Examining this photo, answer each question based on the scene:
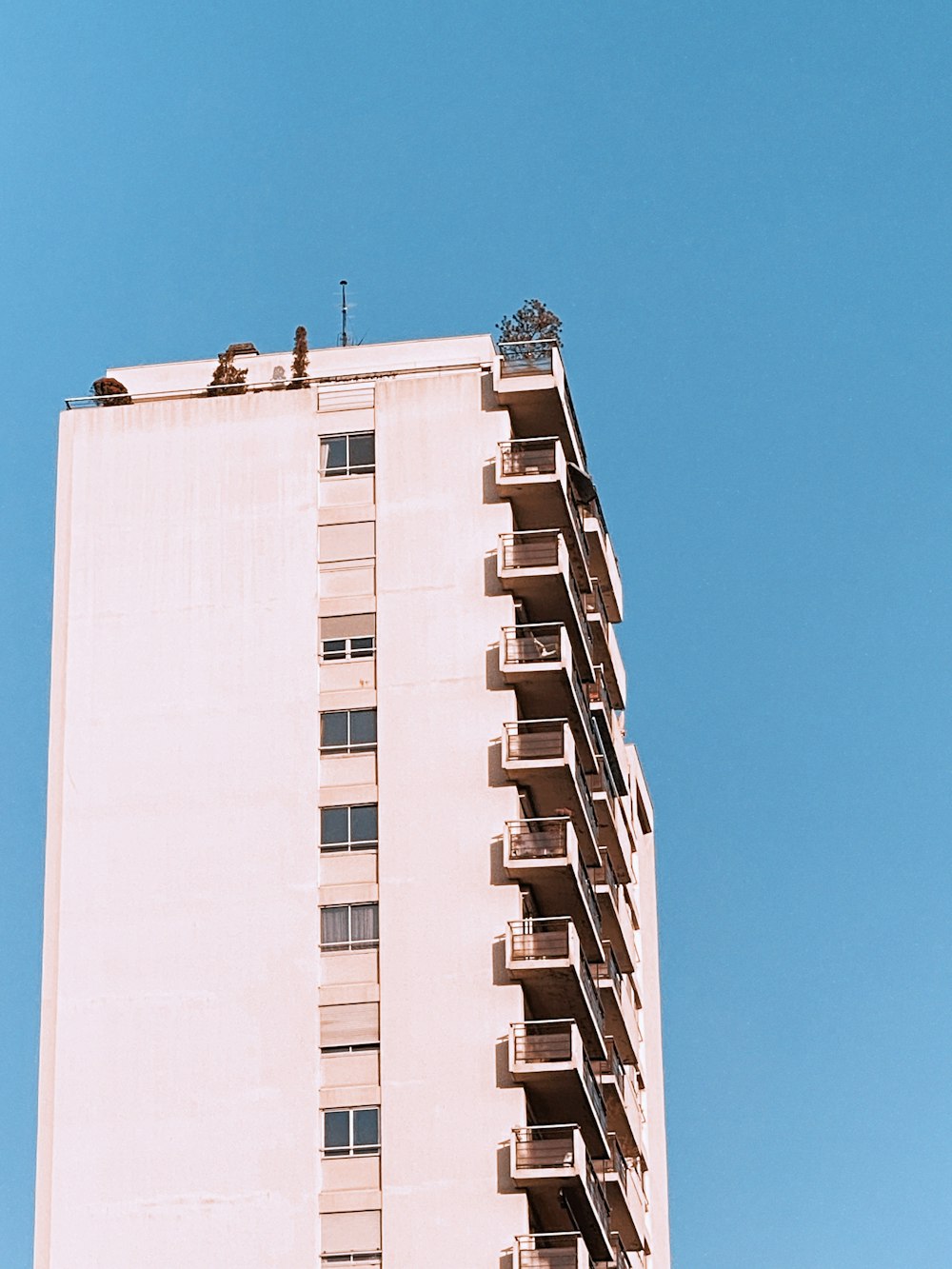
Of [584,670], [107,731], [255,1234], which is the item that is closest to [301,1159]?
[255,1234]

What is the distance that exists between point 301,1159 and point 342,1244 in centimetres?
252

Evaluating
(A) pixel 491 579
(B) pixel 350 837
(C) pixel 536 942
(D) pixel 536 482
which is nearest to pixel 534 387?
(D) pixel 536 482

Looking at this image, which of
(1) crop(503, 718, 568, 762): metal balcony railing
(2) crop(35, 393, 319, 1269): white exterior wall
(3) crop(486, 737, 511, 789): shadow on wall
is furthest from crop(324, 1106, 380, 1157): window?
(1) crop(503, 718, 568, 762): metal balcony railing

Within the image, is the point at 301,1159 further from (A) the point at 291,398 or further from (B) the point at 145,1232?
(A) the point at 291,398

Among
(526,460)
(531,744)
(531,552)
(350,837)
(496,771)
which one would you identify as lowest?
(350,837)

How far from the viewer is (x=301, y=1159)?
7769cm

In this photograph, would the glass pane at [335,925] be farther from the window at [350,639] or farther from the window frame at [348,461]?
the window frame at [348,461]

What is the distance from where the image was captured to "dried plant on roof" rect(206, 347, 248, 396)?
88938 mm

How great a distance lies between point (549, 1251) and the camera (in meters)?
76.6

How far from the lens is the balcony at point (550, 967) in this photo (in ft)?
260

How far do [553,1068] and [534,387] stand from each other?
20.2m

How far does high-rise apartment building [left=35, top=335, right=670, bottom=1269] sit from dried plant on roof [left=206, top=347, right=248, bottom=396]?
0.57 m

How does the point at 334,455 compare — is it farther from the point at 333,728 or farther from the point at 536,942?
the point at 536,942

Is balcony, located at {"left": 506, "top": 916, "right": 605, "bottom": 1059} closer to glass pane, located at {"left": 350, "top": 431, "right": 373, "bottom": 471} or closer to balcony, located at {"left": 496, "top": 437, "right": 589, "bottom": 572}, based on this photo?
balcony, located at {"left": 496, "top": 437, "right": 589, "bottom": 572}
